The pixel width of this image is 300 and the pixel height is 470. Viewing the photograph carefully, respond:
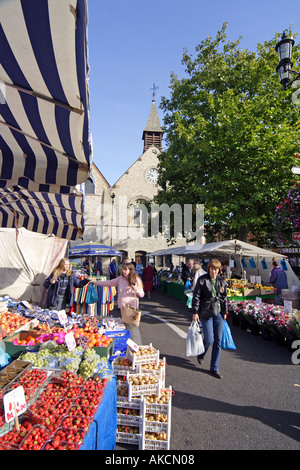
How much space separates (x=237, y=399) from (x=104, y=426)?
90.7 inches

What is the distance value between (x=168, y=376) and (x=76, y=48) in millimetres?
4712

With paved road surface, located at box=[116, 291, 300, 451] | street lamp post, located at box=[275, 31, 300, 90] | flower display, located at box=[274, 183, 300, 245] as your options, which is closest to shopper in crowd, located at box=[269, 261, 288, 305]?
flower display, located at box=[274, 183, 300, 245]

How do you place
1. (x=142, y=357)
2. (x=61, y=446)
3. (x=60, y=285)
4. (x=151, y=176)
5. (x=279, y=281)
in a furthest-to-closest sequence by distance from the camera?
(x=151, y=176) < (x=279, y=281) < (x=60, y=285) < (x=142, y=357) < (x=61, y=446)

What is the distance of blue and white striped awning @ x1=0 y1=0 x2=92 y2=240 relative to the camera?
77.4 inches

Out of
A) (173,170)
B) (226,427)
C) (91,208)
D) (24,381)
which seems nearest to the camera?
(24,381)

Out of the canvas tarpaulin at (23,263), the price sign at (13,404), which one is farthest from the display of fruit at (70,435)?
the canvas tarpaulin at (23,263)

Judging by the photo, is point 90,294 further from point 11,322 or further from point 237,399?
point 237,399

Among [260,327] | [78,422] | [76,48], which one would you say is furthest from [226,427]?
[260,327]

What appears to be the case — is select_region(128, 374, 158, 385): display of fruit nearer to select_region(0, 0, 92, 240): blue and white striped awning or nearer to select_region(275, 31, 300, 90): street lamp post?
select_region(0, 0, 92, 240): blue and white striped awning

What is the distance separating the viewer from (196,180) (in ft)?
50.0

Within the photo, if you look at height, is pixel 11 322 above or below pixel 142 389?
above

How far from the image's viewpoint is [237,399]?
4.08m

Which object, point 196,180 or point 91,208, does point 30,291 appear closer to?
point 196,180

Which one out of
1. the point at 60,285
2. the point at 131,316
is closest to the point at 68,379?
the point at 131,316
